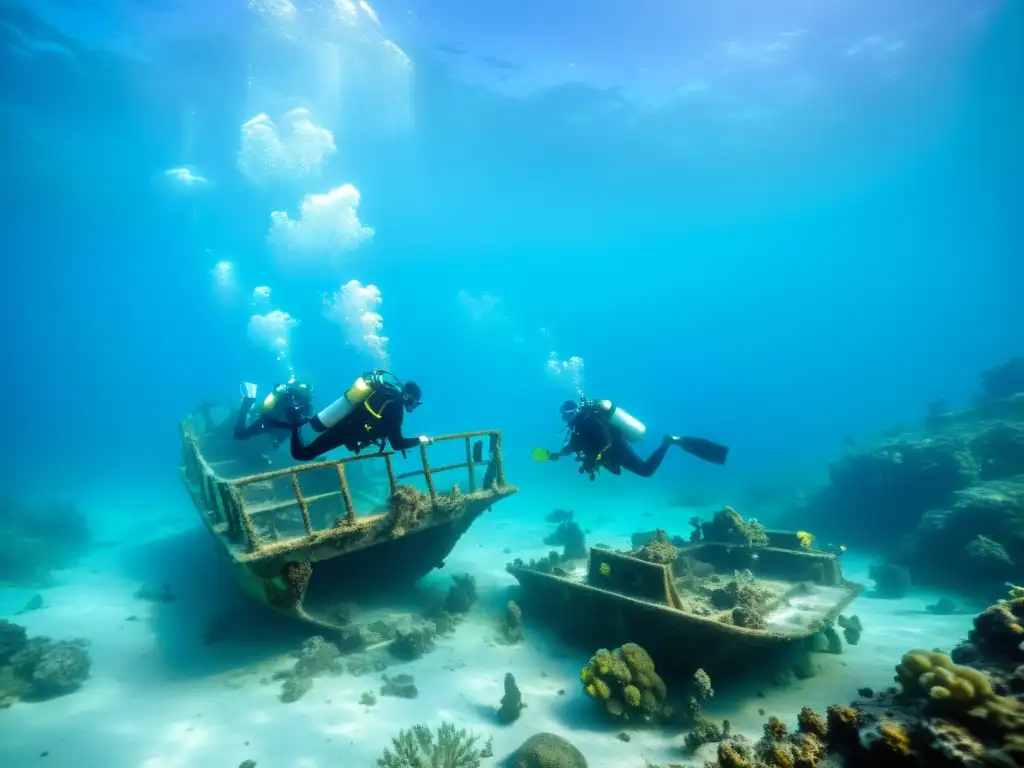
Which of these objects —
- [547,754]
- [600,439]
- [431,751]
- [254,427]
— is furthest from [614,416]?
[254,427]

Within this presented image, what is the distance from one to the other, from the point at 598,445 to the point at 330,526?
200 inches

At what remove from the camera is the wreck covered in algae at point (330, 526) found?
7.27 metres

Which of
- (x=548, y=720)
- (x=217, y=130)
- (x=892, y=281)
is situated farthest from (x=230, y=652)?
(x=892, y=281)

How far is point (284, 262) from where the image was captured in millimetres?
94250

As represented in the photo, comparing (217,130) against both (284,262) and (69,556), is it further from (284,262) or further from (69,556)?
(284,262)

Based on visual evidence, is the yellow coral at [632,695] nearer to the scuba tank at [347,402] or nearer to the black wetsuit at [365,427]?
the black wetsuit at [365,427]

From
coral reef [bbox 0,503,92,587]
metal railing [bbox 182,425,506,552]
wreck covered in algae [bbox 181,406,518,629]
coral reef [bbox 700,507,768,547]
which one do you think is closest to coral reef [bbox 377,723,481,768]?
wreck covered in algae [bbox 181,406,518,629]

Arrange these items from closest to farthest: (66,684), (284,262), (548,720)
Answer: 1. (548,720)
2. (66,684)
3. (284,262)

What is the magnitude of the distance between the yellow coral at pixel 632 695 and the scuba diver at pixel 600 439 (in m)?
3.57

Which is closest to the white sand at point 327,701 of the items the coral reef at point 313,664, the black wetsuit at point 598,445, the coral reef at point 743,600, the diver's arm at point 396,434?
the coral reef at point 313,664

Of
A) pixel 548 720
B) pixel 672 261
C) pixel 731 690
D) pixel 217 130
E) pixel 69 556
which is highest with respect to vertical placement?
pixel 672 261

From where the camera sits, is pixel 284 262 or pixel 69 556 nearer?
pixel 69 556

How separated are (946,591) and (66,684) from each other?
1824 cm

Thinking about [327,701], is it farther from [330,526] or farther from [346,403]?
[346,403]
